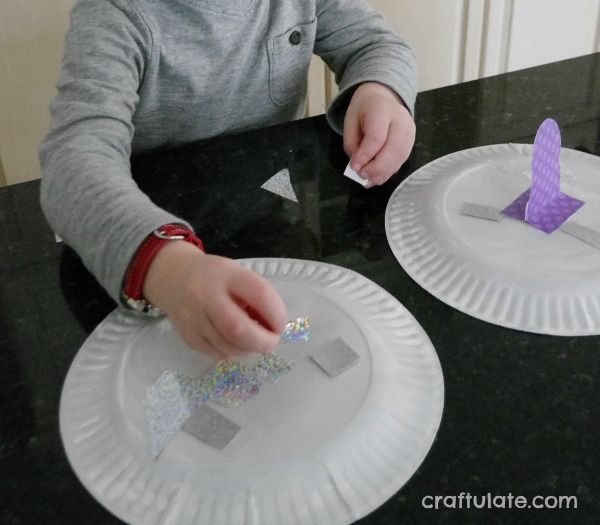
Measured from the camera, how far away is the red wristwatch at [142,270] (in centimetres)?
48

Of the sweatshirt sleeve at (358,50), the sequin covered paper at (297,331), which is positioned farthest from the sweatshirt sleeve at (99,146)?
the sweatshirt sleeve at (358,50)

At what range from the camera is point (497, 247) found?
20.9 inches

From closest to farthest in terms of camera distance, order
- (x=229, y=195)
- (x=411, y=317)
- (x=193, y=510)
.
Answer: (x=193, y=510) < (x=411, y=317) < (x=229, y=195)

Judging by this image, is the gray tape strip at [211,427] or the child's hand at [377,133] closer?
the gray tape strip at [211,427]

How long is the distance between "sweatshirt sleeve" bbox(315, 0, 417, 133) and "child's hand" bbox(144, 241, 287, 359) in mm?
353

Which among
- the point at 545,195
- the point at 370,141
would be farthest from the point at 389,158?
the point at 545,195

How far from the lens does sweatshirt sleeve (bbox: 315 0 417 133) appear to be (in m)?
0.75

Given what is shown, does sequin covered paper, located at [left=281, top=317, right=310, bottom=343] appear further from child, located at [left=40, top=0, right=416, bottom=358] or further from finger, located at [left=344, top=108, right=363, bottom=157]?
finger, located at [left=344, top=108, right=363, bottom=157]

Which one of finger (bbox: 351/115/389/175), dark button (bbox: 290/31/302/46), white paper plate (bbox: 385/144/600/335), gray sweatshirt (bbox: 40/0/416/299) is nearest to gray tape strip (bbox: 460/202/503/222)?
white paper plate (bbox: 385/144/600/335)

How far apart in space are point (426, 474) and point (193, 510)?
0.44 ft

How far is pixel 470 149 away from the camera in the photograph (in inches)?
26.2

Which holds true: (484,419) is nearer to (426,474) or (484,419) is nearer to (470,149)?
(426,474)

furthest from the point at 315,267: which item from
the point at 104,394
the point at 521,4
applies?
the point at 521,4

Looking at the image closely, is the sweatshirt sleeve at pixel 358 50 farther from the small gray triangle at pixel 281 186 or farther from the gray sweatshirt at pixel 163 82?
the small gray triangle at pixel 281 186
